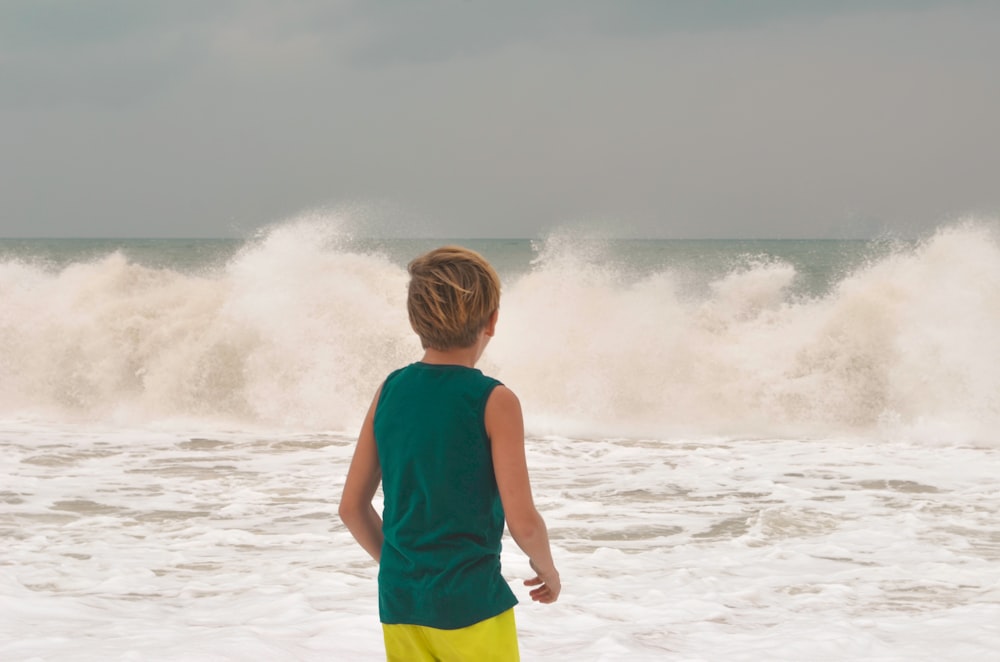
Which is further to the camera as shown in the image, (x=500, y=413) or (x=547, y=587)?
(x=547, y=587)

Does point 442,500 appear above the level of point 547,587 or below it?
above

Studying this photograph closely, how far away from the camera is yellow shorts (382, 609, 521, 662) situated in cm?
198

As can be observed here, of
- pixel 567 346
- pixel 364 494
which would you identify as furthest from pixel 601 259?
pixel 364 494

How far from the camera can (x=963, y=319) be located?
14.4 m

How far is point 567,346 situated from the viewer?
50.8 feet

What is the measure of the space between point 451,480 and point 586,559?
4208 millimetres

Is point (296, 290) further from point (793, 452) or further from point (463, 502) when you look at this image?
point (463, 502)

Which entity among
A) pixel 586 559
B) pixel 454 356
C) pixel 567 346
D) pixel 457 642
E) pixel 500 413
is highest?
pixel 567 346

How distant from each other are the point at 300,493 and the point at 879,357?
30.5 feet

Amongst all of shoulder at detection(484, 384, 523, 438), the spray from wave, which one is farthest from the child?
the spray from wave

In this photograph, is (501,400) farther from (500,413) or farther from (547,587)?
(547,587)

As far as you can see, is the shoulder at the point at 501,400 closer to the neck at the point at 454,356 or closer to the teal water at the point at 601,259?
the neck at the point at 454,356

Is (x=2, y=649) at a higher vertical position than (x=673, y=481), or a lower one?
lower

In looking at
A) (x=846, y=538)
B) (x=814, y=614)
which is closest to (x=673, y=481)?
(x=846, y=538)
